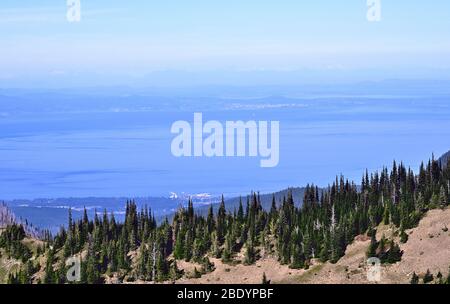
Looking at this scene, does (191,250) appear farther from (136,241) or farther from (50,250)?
(50,250)

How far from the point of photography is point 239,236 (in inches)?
6501

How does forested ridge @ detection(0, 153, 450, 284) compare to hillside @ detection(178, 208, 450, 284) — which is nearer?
hillside @ detection(178, 208, 450, 284)

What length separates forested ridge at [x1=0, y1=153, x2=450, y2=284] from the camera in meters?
152

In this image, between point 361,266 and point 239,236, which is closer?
point 361,266

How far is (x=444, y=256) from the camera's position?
140 m

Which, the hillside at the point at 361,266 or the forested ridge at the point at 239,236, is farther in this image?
the forested ridge at the point at 239,236

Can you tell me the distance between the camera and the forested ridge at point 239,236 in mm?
152125

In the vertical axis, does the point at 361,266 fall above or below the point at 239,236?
below
